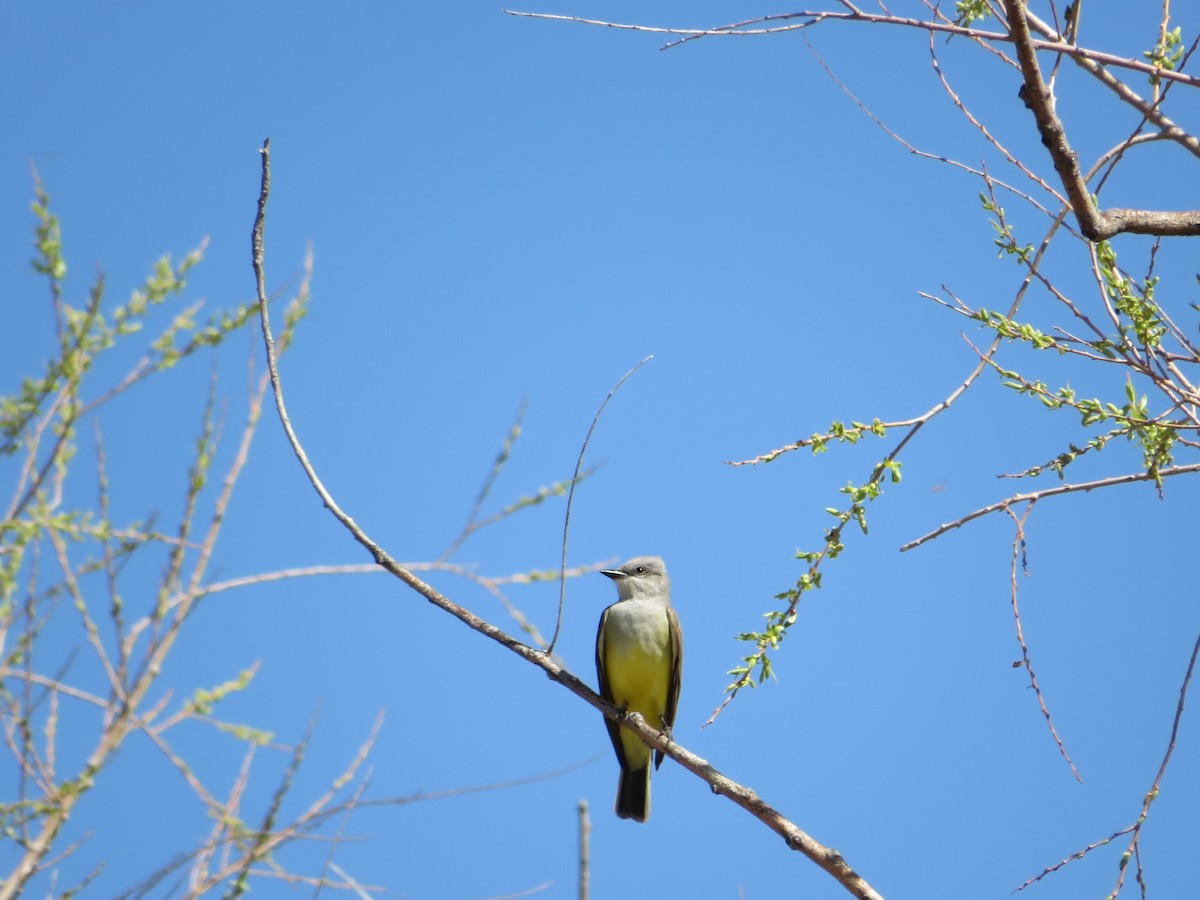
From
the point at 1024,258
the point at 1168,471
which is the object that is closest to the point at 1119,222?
the point at 1024,258

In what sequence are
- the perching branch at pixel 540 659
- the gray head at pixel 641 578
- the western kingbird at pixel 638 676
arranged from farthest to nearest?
the gray head at pixel 641 578
the western kingbird at pixel 638 676
the perching branch at pixel 540 659

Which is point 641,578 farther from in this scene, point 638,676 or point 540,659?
point 540,659

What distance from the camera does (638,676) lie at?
8164mm

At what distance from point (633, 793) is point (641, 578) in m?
1.63

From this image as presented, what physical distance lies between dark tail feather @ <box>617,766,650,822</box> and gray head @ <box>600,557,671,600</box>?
4.31 feet

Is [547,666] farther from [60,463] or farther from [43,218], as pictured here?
[43,218]

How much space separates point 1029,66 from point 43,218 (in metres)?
4.28

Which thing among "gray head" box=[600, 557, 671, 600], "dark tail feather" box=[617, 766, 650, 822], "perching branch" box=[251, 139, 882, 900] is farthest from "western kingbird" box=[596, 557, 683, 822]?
"perching branch" box=[251, 139, 882, 900]

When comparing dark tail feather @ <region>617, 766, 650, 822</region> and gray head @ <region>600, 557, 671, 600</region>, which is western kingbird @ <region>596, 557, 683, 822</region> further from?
gray head @ <region>600, 557, 671, 600</region>

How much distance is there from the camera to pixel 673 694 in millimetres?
8273

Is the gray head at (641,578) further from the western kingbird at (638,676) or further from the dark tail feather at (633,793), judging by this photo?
the dark tail feather at (633,793)

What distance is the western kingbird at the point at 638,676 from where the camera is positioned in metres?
8.17

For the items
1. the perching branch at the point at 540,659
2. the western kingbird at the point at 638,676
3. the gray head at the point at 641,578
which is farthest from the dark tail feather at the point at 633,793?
the perching branch at the point at 540,659

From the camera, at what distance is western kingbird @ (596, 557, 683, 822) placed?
817 cm
